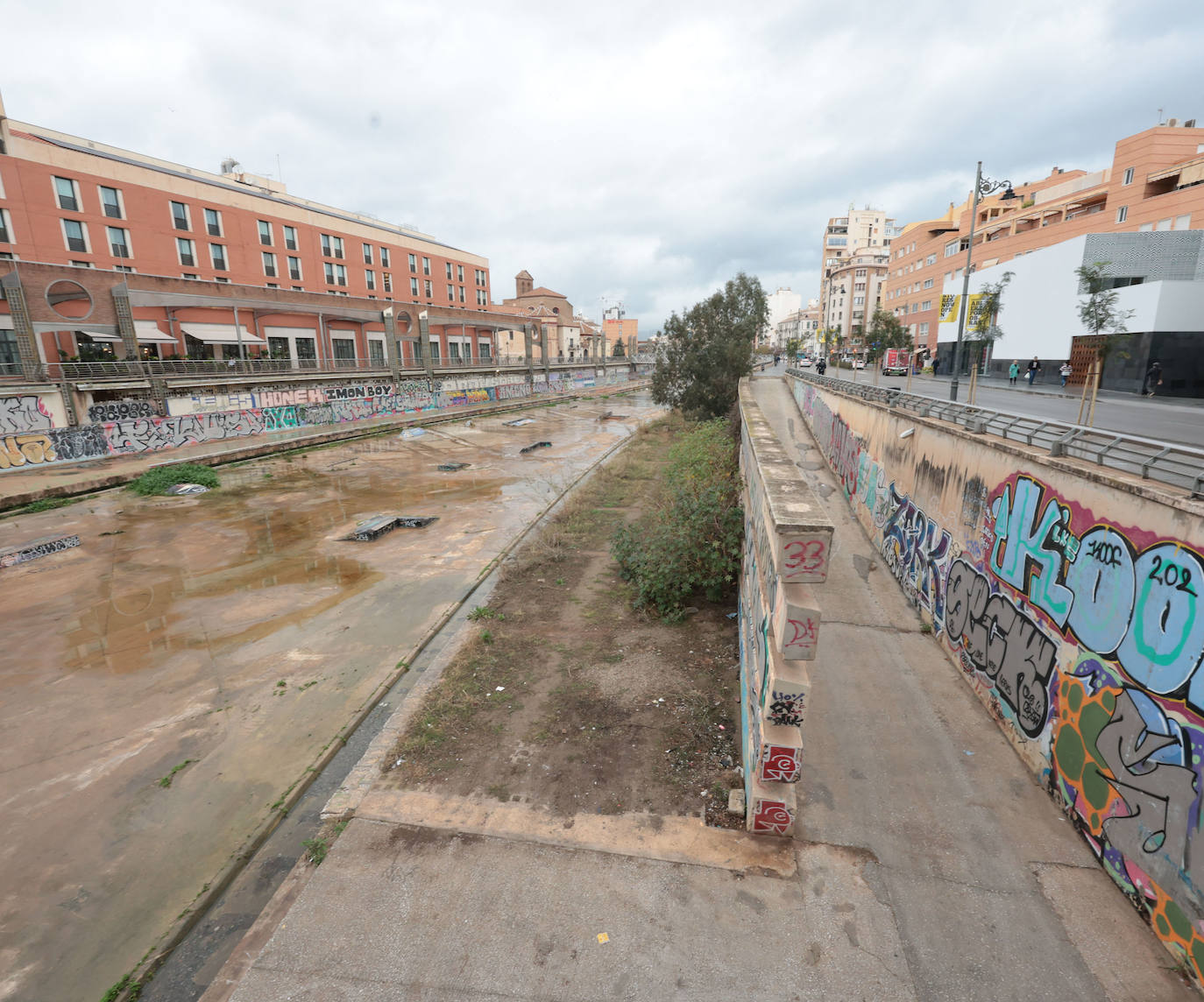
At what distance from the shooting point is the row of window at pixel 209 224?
117ft

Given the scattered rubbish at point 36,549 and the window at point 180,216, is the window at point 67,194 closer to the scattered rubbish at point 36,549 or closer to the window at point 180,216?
the window at point 180,216

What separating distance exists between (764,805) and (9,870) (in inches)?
262

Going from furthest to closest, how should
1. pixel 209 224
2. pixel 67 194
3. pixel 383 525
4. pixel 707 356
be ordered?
pixel 209 224, pixel 67 194, pixel 707 356, pixel 383 525

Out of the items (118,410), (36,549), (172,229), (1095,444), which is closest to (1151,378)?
(1095,444)

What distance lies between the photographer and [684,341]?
3197 cm

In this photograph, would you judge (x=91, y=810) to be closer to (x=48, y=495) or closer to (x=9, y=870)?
(x=9, y=870)

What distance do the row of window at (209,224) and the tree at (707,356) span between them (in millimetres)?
36835

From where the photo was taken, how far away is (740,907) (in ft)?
14.1

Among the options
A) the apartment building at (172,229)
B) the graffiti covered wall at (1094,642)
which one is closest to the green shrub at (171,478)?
the apartment building at (172,229)

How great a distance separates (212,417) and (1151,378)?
41192 mm

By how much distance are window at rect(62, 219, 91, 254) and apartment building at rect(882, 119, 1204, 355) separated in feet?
193

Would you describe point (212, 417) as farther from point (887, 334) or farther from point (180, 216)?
point (887, 334)

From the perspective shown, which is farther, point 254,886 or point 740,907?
point 254,886

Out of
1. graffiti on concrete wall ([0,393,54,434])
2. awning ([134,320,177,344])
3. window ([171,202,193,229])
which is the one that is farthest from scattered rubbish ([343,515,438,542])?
window ([171,202,193,229])
